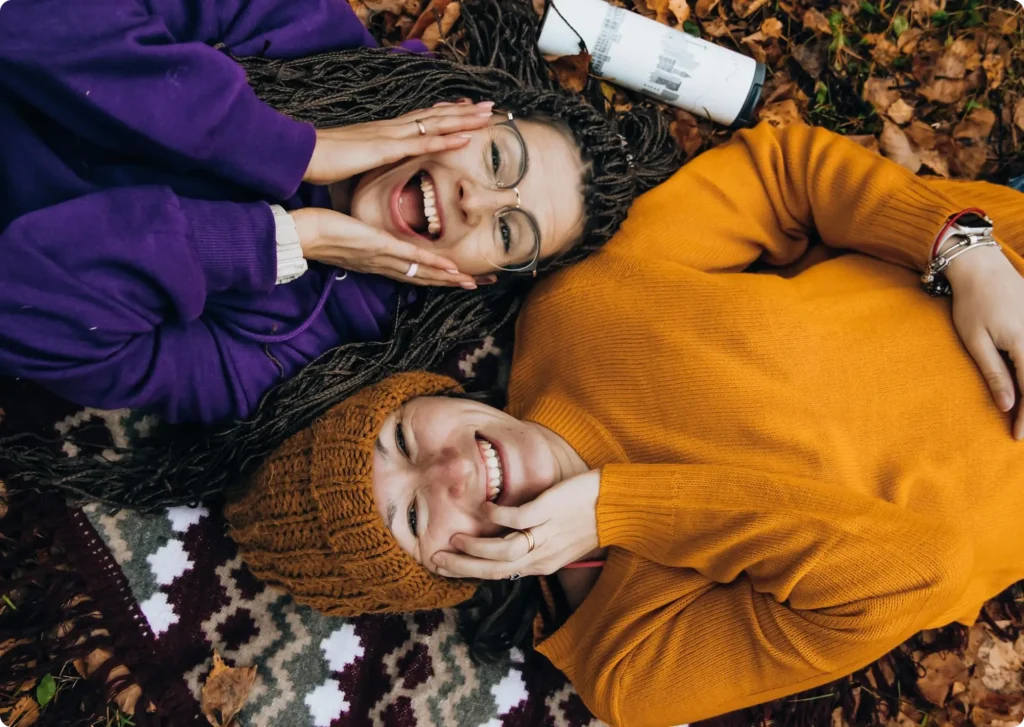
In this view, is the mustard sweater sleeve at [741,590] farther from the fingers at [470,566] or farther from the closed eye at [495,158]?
the closed eye at [495,158]

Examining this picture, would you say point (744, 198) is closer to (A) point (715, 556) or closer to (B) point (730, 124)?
(B) point (730, 124)

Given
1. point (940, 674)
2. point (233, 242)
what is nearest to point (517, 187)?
point (233, 242)

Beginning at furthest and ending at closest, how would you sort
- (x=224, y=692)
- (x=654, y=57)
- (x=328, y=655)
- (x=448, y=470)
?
(x=654, y=57)
(x=328, y=655)
(x=224, y=692)
(x=448, y=470)

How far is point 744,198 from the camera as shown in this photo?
2289mm

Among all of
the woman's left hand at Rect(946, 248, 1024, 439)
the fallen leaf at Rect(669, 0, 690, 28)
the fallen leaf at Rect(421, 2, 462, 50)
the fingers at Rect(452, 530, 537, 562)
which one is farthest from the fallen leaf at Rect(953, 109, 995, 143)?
the fingers at Rect(452, 530, 537, 562)

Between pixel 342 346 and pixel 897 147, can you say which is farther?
pixel 897 147

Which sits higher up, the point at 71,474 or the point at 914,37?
the point at 914,37

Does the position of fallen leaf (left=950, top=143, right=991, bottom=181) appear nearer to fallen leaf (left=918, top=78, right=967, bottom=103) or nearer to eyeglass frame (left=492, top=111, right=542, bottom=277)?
fallen leaf (left=918, top=78, right=967, bottom=103)

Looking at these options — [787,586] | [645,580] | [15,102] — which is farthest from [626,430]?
[15,102]

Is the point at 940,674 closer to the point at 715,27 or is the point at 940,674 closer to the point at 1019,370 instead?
the point at 1019,370

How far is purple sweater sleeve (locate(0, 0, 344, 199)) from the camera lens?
1.64m

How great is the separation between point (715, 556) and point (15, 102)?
7.00 feet

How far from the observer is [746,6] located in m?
2.67

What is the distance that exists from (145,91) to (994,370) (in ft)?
7.34
